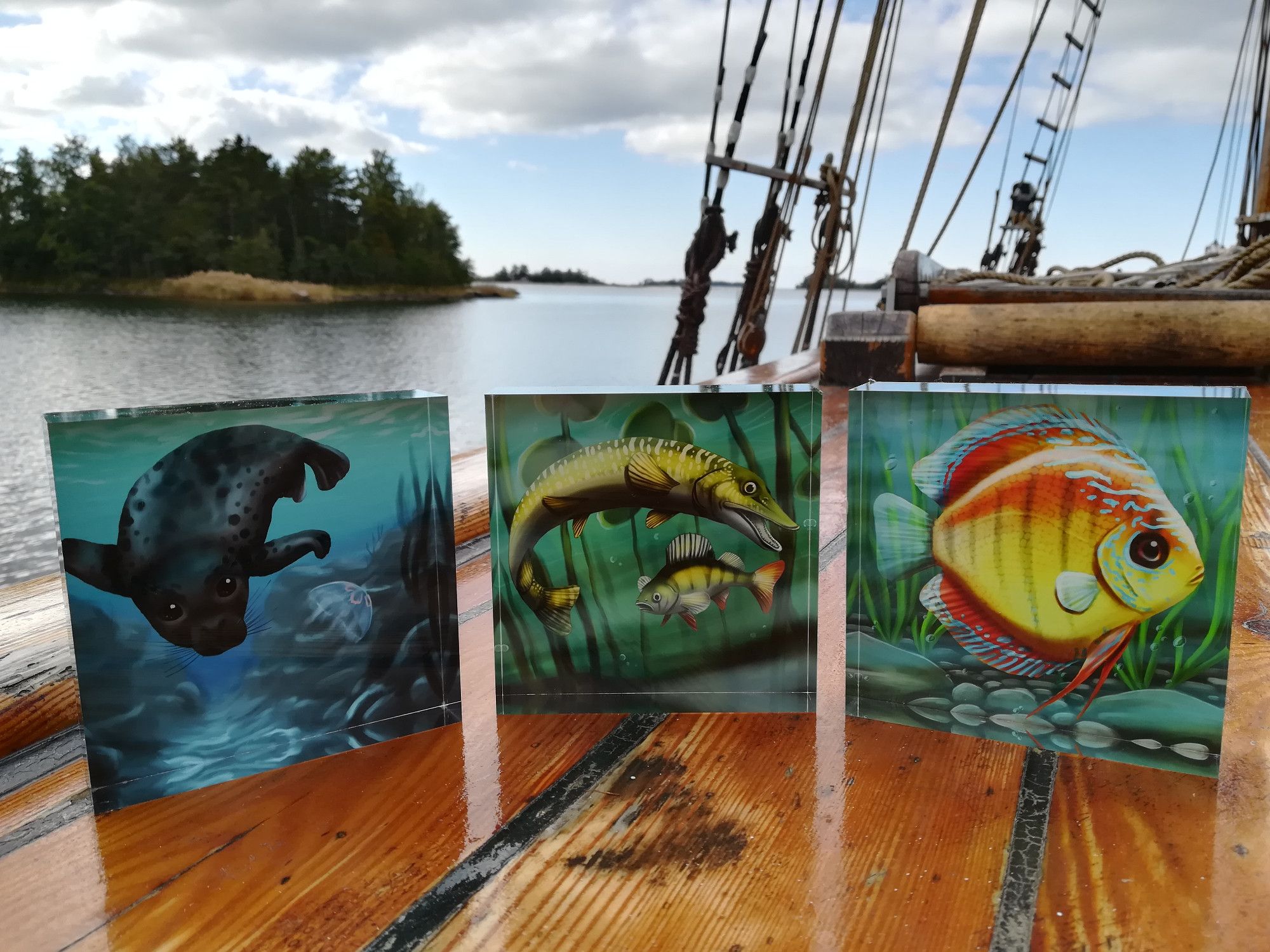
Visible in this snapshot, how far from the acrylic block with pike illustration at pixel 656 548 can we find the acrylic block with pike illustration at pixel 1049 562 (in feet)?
0.19

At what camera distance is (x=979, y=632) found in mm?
811

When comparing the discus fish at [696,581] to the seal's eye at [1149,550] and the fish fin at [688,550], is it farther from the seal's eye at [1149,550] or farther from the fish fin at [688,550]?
the seal's eye at [1149,550]

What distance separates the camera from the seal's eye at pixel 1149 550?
2.46 ft

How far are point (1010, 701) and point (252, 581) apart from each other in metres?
0.66

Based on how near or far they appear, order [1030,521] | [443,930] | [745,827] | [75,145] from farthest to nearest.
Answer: [75,145] < [1030,521] < [745,827] < [443,930]

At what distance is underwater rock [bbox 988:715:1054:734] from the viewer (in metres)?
0.79

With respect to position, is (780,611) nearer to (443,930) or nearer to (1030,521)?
(1030,521)

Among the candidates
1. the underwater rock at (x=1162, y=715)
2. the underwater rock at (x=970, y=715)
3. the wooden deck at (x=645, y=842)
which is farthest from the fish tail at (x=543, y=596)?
the underwater rock at (x=1162, y=715)

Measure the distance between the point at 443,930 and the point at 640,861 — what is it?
0.14 meters

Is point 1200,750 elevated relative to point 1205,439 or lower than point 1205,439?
lower

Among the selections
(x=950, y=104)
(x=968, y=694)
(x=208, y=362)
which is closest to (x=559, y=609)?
(x=968, y=694)

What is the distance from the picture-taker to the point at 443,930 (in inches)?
22.0

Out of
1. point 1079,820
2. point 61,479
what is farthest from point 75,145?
point 1079,820

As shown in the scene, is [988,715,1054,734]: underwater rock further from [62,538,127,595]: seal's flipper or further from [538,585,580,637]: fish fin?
[62,538,127,595]: seal's flipper
